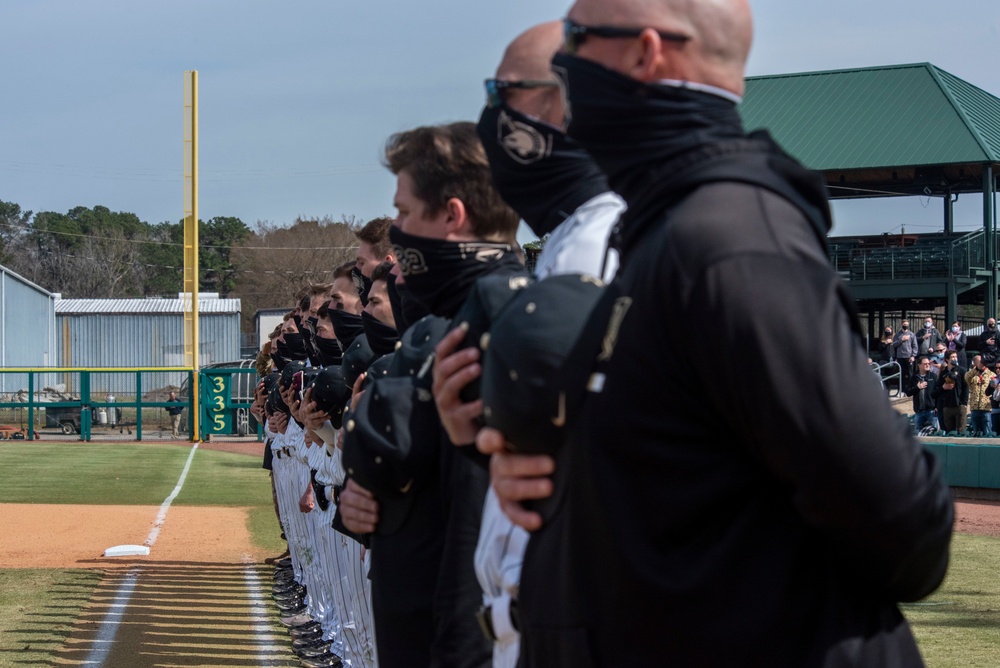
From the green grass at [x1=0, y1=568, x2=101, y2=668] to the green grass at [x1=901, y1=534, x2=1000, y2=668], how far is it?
19.1 feet

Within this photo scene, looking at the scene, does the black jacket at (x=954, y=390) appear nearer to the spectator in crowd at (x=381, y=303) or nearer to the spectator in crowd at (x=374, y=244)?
the spectator in crowd at (x=374, y=244)

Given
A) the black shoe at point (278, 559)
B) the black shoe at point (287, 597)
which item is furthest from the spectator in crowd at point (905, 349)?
the black shoe at point (287, 597)

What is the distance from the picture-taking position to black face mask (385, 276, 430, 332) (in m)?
3.85

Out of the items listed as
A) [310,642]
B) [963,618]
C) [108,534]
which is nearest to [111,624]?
[310,642]

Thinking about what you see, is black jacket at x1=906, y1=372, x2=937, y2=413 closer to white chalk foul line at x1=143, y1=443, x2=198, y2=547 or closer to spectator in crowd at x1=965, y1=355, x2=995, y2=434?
spectator in crowd at x1=965, y1=355, x2=995, y2=434

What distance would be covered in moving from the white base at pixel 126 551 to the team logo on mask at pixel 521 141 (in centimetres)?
1145

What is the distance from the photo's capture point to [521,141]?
2613mm

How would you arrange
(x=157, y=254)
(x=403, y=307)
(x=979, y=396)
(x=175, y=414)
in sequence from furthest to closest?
(x=157, y=254) < (x=175, y=414) < (x=979, y=396) < (x=403, y=307)

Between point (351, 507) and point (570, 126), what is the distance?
5.65ft

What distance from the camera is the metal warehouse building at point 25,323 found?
51438mm

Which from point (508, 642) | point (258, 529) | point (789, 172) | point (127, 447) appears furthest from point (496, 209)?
point (127, 447)

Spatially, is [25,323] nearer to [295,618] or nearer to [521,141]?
[295,618]

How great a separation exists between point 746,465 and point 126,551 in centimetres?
1245

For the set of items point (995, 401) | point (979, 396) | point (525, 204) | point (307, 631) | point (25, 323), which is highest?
point (25, 323)
